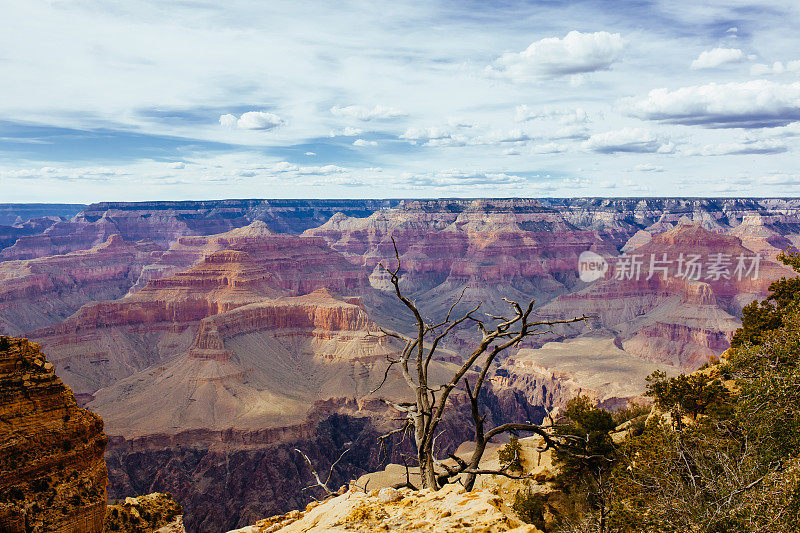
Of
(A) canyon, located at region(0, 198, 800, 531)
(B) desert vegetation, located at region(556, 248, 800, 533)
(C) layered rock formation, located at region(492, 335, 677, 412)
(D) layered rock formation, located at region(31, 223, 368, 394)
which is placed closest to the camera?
(B) desert vegetation, located at region(556, 248, 800, 533)

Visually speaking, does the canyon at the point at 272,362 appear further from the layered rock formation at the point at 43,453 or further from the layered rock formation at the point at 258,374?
the layered rock formation at the point at 43,453

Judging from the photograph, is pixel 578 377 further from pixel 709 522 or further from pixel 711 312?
pixel 709 522

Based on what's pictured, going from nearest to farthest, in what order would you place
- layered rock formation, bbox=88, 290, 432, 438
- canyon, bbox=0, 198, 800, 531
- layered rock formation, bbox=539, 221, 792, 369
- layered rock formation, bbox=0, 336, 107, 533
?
layered rock formation, bbox=0, 336, 107, 533 < canyon, bbox=0, 198, 800, 531 < layered rock formation, bbox=88, 290, 432, 438 < layered rock formation, bbox=539, 221, 792, 369

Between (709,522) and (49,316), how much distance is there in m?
215

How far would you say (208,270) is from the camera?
532 ft

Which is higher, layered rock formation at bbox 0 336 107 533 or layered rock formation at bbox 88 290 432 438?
layered rock formation at bbox 0 336 107 533

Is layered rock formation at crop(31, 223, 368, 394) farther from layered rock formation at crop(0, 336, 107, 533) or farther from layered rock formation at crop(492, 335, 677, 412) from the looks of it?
layered rock formation at crop(0, 336, 107, 533)

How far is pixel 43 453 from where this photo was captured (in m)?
19.2

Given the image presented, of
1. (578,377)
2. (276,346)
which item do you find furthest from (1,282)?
(578,377)

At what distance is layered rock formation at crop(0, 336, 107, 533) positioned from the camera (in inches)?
707

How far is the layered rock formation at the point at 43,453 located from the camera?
59.0 feet

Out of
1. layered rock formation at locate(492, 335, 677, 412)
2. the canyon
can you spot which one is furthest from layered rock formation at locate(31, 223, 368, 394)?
layered rock formation at locate(492, 335, 677, 412)

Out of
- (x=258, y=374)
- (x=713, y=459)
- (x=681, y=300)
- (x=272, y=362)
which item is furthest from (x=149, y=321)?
(x=681, y=300)

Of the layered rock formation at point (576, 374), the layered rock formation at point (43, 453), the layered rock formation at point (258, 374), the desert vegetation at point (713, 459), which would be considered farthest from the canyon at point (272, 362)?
the layered rock formation at point (43, 453)
